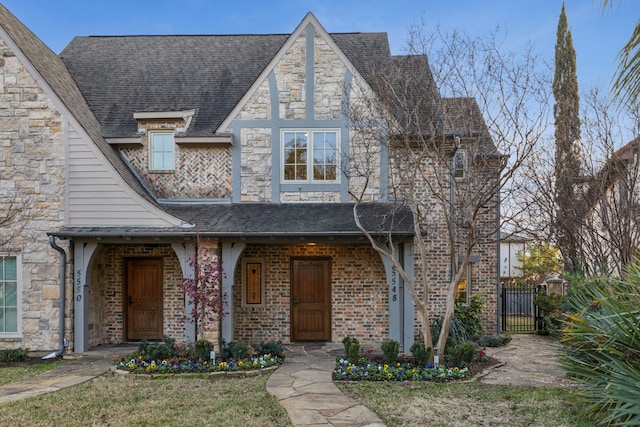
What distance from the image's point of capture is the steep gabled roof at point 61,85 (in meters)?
10.4

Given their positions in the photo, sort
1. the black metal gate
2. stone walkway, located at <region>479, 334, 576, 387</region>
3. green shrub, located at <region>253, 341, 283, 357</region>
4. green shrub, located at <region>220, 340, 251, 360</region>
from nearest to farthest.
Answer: stone walkway, located at <region>479, 334, 576, 387</region> → green shrub, located at <region>220, 340, 251, 360</region> → green shrub, located at <region>253, 341, 283, 357</region> → the black metal gate

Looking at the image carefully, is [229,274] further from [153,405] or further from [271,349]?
[153,405]

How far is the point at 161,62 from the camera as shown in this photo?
46.8ft

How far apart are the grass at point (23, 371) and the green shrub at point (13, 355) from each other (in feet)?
1.80

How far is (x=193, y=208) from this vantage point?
11227 mm

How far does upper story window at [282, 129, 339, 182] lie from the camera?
11336 mm

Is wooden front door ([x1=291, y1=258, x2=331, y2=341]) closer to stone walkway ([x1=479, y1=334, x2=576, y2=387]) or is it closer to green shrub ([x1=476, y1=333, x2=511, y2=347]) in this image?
green shrub ([x1=476, y1=333, x2=511, y2=347])

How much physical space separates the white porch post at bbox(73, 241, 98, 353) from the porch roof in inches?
20.9

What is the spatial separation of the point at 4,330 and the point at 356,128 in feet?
30.2

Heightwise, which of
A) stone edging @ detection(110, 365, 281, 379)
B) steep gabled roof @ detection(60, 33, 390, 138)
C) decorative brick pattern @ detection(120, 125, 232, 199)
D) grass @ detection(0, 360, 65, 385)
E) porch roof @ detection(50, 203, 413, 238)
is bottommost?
grass @ detection(0, 360, 65, 385)

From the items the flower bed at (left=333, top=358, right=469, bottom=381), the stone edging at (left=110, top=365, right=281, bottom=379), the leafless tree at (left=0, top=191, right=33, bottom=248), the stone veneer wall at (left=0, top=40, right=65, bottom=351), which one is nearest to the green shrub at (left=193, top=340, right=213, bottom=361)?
the stone edging at (left=110, top=365, right=281, bottom=379)

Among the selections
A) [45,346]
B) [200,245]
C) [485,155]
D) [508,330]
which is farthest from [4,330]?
[508,330]

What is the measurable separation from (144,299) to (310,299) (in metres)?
4.29

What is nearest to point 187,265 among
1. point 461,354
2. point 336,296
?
point 336,296
